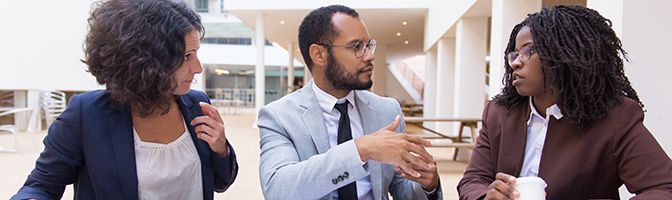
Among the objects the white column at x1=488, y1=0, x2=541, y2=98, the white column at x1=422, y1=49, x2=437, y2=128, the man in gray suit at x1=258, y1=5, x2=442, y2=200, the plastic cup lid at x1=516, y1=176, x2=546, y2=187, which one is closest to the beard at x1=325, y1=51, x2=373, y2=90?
the man in gray suit at x1=258, y1=5, x2=442, y2=200

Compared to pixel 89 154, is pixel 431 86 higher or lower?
lower

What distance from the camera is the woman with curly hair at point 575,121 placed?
1.12m

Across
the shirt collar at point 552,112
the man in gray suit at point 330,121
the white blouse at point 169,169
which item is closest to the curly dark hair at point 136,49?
the white blouse at point 169,169

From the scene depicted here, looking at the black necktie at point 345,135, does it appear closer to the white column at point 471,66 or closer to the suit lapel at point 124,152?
the suit lapel at point 124,152

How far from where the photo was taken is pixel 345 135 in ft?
4.78

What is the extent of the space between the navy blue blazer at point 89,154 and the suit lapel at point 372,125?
2.19 ft

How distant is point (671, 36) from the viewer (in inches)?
86.2

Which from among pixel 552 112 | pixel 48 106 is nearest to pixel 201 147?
pixel 552 112

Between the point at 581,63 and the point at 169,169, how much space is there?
1127 millimetres

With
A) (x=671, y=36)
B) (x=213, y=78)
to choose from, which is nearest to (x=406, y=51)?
(x=213, y=78)

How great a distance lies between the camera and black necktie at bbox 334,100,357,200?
1.39 metres

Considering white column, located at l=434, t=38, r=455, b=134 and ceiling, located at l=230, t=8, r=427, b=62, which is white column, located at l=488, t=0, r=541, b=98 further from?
white column, located at l=434, t=38, r=455, b=134

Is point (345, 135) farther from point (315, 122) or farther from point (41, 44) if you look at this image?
point (41, 44)

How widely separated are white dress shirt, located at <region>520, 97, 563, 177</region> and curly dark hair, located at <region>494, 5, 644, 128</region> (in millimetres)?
73
